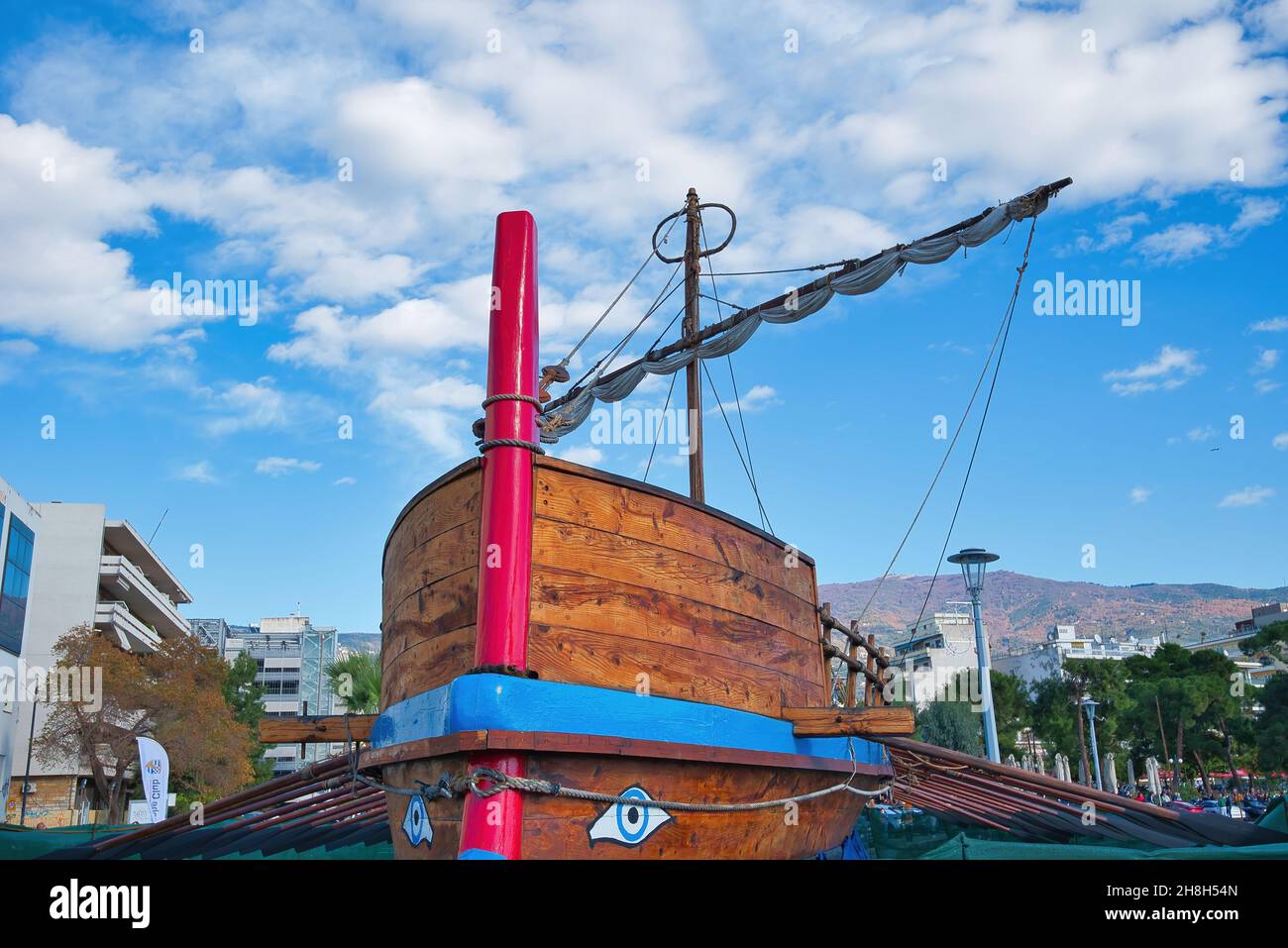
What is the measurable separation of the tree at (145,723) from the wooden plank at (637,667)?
27.7m

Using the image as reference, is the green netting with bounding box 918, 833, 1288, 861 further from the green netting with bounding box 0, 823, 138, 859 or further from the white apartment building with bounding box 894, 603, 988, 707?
the white apartment building with bounding box 894, 603, 988, 707

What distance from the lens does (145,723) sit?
29.2 metres

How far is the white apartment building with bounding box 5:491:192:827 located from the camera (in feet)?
105

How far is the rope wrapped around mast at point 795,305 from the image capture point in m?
10.4

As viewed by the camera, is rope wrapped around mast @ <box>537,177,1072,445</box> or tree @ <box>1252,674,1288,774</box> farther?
tree @ <box>1252,674,1288,774</box>

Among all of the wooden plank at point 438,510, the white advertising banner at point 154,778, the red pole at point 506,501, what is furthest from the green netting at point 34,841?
the red pole at point 506,501

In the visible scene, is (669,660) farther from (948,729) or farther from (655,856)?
(948,729)

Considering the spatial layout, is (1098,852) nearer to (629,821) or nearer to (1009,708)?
(629,821)

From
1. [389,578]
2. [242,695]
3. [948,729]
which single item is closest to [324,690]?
[242,695]

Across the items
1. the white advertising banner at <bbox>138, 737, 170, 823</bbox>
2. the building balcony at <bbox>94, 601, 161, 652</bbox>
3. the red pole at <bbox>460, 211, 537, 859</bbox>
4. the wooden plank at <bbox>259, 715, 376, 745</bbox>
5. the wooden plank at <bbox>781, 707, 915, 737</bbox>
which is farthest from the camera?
the building balcony at <bbox>94, 601, 161, 652</bbox>

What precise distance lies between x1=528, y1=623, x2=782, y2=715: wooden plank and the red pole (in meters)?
0.17

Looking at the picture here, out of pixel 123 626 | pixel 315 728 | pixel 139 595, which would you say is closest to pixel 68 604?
pixel 123 626

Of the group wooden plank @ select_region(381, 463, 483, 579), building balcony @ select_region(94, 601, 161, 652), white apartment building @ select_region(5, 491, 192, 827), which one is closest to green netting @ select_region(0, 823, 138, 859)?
wooden plank @ select_region(381, 463, 483, 579)
